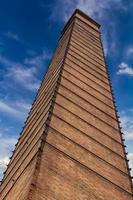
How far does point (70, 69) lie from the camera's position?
52.7 ft

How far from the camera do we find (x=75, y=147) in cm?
1089

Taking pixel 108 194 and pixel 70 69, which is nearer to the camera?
pixel 108 194

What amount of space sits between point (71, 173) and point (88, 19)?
1795 cm

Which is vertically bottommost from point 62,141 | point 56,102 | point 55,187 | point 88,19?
point 55,187

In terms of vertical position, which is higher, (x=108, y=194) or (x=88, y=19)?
(x=88, y=19)

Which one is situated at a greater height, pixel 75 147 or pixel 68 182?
pixel 75 147

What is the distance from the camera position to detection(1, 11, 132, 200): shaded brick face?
28.6ft

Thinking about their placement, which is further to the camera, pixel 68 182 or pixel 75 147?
pixel 75 147

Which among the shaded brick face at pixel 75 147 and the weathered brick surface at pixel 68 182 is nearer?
the weathered brick surface at pixel 68 182

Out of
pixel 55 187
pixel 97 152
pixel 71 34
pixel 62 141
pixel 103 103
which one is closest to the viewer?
pixel 55 187

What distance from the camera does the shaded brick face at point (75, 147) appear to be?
28.6ft

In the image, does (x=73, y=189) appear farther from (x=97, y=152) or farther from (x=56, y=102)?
(x=56, y=102)

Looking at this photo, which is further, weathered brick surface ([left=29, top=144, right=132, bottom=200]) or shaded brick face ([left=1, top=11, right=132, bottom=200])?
shaded brick face ([left=1, top=11, right=132, bottom=200])

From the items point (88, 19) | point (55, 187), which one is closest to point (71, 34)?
point (88, 19)
